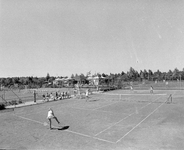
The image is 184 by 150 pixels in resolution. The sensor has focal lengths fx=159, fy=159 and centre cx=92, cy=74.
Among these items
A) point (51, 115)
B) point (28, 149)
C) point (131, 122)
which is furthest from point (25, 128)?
point (131, 122)

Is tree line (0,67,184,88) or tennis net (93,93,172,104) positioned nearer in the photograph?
tennis net (93,93,172,104)

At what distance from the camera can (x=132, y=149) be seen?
8.22 metres

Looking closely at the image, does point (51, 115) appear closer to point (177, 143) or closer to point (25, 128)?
point (25, 128)

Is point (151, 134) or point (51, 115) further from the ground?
point (51, 115)

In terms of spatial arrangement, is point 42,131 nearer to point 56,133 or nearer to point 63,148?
point 56,133

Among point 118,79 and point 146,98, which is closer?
point 146,98

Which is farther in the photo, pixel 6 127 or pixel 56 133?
pixel 6 127

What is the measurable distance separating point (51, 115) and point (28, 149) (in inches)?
144

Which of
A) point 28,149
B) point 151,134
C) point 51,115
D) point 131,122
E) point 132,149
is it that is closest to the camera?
point 132,149

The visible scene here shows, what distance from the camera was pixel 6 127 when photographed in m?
13.5

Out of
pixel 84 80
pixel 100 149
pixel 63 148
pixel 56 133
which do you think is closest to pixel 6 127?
pixel 56 133

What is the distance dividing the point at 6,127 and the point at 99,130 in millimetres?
8104

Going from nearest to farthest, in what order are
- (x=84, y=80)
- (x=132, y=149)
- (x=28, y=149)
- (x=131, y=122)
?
(x=132, y=149) < (x=28, y=149) < (x=131, y=122) < (x=84, y=80)

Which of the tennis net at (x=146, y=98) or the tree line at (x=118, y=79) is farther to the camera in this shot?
the tree line at (x=118, y=79)
